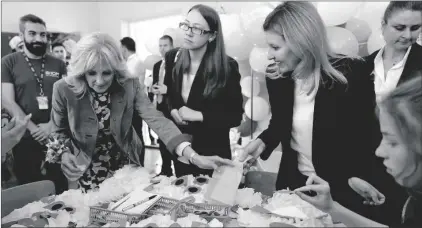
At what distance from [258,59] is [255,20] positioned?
28 cm

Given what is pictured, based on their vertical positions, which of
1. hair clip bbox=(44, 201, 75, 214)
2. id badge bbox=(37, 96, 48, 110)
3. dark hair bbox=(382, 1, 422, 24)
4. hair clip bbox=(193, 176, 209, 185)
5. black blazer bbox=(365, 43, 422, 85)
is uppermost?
dark hair bbox=(382, 1, 422, 24)

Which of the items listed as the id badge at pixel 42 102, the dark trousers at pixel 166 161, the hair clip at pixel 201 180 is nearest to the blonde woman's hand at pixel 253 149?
the hair clip at pixel 201 180

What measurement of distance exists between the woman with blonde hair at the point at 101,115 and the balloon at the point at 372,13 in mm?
1398

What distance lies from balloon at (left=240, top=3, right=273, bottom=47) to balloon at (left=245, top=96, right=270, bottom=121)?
16.4 inches

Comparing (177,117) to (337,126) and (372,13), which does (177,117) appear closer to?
(337,126)

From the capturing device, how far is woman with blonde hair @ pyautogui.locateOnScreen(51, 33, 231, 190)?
182cm

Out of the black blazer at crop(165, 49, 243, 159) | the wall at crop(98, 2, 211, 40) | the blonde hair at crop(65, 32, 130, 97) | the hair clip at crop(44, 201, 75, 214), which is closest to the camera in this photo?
the hair clip at crop(44, 201, 75, 214)

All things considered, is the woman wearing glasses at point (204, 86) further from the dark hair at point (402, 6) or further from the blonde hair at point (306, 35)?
the dark hair at point (402, 6)

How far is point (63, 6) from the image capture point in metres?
2.75

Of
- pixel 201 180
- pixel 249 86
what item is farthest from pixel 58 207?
pixel 249 86

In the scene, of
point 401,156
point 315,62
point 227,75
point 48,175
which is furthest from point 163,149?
point 401,156

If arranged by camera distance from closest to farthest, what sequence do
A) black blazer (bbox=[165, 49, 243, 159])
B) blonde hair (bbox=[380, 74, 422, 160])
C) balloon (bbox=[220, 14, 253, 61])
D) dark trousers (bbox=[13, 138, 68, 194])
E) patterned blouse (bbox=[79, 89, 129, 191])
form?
blonde hair (bbox=[380, 74, 422, 160]), patterned blouse (bbox=[79, 89, 129, 191]), black blazer (bbox=[165, 49, 243, 159]), dark trousers (bbox=[13, 138, 68, 194]), balloon (bbox=[220, 14, 253, 61])

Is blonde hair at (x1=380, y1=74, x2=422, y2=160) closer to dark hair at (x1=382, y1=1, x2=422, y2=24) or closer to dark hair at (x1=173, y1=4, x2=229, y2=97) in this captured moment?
dark hair at (x1=382, y1=1, x2=422, y2=24)

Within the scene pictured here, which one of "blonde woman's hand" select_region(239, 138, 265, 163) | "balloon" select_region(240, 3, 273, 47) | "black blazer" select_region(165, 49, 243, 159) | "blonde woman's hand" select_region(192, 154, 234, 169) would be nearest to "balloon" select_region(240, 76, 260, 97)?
"balloon" select_region(240, 3, 273, 47)
